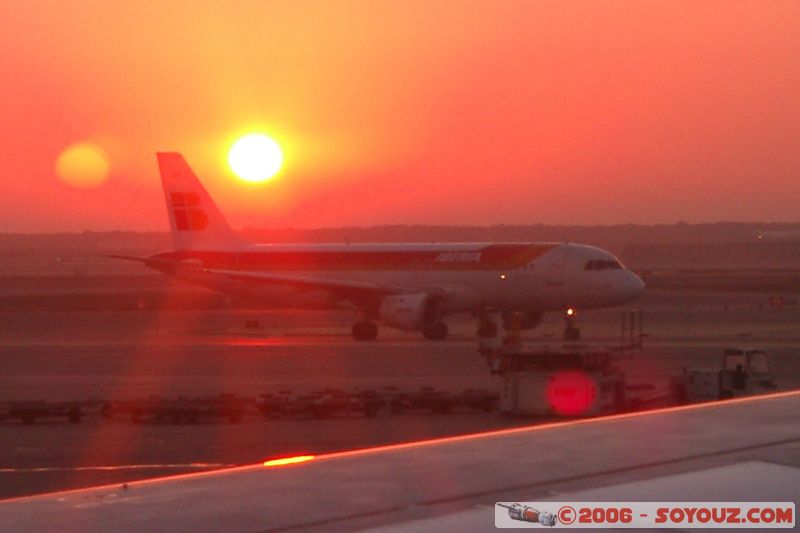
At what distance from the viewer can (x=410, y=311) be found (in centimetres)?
3356

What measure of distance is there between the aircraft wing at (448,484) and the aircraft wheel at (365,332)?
2983cm

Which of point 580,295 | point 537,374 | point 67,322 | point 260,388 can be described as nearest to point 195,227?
point 67,322

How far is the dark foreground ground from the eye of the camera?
49.7 ft

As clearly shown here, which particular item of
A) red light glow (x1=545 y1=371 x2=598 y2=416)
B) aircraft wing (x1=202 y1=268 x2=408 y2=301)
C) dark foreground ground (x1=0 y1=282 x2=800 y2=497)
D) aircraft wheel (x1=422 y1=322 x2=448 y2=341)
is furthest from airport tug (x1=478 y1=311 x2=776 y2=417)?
aircraft wing (x1=202 y1=268 x2=408 y2=301)

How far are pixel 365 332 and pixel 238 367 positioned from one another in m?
8.80

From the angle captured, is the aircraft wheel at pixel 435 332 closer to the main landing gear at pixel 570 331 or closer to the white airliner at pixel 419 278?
the white airliner at pixel 419 278

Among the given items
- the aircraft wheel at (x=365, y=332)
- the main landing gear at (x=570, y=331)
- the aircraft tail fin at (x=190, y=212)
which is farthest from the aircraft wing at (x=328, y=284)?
the main landing gear at (x=570, y=331)

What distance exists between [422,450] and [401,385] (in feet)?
60.1

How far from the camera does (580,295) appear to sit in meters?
33.8

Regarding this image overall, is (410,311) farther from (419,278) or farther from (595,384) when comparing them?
(595,384)

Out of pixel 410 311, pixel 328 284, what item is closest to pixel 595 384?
pixel 410 311

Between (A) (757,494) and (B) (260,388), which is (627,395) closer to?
(B) (260,388)

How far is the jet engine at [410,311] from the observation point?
33.6 m

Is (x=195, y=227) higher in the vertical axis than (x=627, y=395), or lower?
higher
